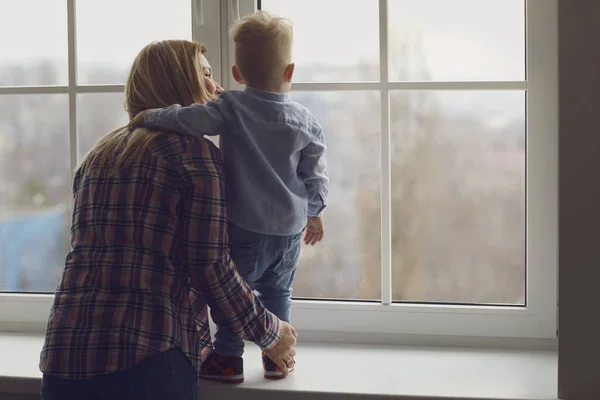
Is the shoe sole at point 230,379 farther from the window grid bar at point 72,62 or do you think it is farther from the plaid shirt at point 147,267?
the window grid bar at point 72,62

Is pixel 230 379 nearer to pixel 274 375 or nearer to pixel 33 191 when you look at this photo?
pixel 274 375

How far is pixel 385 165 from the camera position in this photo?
5.61 ft

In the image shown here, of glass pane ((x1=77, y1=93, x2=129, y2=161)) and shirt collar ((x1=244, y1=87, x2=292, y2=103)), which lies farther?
glass pane ((x1=77, y1=93, x2=129, y2=161))

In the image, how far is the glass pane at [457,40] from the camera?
167 centimetres

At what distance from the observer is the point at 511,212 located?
170 cm

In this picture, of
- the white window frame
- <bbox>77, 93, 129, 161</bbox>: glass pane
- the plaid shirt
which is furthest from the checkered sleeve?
<bbox>77, 93, 129, 161</bbox>: glass pane

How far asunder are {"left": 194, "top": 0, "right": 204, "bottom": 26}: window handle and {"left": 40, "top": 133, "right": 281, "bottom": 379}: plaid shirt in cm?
44

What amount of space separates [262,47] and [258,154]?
19cm

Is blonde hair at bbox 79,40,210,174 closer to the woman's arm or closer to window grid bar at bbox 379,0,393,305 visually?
the woman's arm

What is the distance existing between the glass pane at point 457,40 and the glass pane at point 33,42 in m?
0.75

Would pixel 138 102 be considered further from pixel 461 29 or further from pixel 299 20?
pixel 461 29

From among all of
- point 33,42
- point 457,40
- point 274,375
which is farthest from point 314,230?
point 33,42

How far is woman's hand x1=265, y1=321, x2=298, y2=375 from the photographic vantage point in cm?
147

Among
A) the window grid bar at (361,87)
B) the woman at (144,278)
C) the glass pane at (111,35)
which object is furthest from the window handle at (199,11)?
the woman at (144,278)
